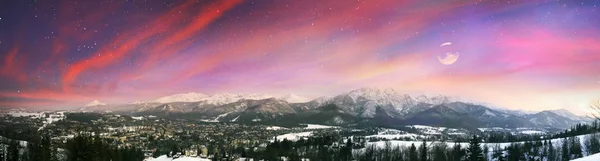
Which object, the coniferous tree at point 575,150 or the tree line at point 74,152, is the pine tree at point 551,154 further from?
the tree line at point 74,152

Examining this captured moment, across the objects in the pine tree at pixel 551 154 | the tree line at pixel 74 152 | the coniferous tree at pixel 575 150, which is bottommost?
the pine tree at pixel 551 154

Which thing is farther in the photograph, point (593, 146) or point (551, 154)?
point (551, 154)

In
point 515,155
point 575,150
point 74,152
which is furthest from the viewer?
point 575,150

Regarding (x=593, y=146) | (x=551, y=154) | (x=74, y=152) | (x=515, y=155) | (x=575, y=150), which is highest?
(x=74, y=152)

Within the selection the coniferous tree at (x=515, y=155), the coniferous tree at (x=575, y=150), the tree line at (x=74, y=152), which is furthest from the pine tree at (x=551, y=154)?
the tree line at (x=74, y=152)

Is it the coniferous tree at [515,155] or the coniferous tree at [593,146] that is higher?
the coniferous tree at [593,146]

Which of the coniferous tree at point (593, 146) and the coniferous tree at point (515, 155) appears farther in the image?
the coniferous tree at point (515, 155)

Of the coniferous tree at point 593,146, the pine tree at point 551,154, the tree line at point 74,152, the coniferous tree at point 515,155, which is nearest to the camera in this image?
the tree line at point 74,152

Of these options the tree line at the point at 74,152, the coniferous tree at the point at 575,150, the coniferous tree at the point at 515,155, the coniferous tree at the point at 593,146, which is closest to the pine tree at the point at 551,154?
the coniferous tree at the point at 575,150

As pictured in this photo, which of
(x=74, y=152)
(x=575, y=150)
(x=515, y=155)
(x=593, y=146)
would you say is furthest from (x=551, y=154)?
(x=74, y=152)

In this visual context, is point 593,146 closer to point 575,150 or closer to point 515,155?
point 575,150

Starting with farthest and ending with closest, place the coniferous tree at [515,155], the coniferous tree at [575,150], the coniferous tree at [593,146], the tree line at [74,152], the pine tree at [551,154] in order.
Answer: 1. the pine tree at [551,154]
2. the coniferous tree at [575,150]
3. the coniferous tree at [515,155]
4. the coniferous tree at [593,146]
5. the tree line at [74,152]

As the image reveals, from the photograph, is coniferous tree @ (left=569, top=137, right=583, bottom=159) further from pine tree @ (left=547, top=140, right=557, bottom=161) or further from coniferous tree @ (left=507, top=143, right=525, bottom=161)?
coniferous tree @ (left=507, top=143, right=525, bottom=161)

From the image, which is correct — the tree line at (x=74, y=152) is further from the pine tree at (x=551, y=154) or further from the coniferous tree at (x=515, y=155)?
the pine tree at (x=551, y=154)
